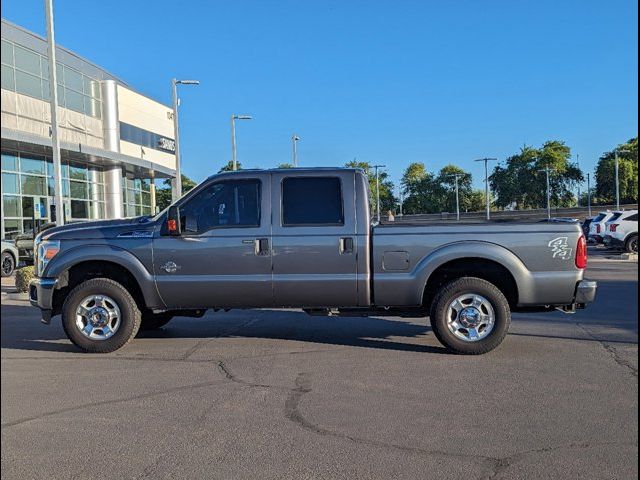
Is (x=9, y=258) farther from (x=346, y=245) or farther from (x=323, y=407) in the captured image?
(x=323, y=407)

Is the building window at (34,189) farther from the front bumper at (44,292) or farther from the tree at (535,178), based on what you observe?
the tree at (535,178)

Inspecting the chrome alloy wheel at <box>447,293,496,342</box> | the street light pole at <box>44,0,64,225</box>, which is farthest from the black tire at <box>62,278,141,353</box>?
the street light pole at <box>44,0,64,225</box>

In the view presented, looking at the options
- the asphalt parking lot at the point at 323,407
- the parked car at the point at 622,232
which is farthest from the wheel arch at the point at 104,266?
the parked car at the point at 622,232

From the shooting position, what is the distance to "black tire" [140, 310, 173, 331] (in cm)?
808

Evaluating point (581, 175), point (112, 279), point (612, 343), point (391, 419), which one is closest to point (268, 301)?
point (112, 279)

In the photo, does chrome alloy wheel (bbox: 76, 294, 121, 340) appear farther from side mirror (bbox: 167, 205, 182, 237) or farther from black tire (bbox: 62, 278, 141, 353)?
side mirror (bbox: 167, 205, 182, 237)

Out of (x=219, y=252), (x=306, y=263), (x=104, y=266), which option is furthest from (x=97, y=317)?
(x=306, y=263)

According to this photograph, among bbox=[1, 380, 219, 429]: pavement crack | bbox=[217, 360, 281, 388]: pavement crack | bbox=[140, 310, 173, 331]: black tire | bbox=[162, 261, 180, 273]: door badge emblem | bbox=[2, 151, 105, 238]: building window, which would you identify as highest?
bbox=[2, 151, 105, 238]: building window

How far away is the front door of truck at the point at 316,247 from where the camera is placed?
21.3ft

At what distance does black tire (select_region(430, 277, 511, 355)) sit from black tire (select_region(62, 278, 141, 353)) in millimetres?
3511

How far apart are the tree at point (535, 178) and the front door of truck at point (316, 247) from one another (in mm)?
60514

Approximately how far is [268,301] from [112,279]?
1.98m

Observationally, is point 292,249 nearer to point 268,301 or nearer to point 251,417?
point 268,301

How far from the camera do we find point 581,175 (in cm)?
6506
